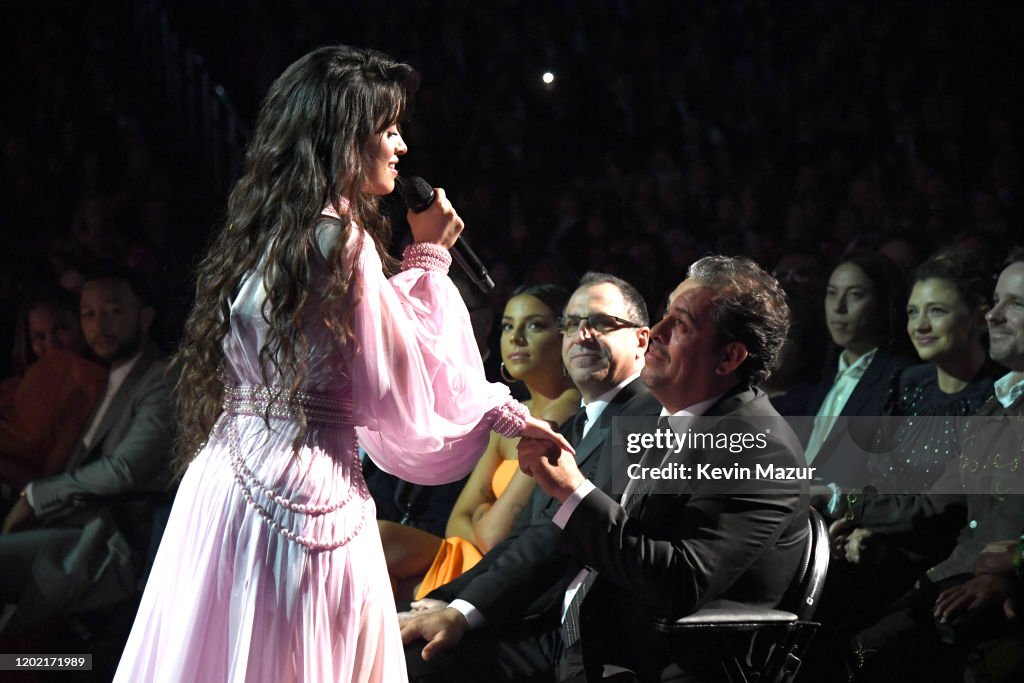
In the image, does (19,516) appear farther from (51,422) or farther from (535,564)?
(535,564)

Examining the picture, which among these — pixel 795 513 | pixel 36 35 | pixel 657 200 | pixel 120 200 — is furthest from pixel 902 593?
pixel 36 35

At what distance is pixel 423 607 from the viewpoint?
3.26 meters

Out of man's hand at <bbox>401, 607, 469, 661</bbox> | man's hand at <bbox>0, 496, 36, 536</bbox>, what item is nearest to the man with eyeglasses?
man's hand at <bbox>401, 607, 469, 661</bbox>

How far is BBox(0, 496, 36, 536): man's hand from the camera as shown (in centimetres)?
429

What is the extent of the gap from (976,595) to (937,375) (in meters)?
0.73

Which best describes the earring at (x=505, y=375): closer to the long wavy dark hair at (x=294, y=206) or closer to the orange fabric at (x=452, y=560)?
the orange fabric at (x=452, y=560)

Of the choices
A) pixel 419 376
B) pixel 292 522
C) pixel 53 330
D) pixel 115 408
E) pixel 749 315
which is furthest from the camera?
pixel 53 330

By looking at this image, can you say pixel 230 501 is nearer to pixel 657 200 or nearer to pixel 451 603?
pixel 451 603

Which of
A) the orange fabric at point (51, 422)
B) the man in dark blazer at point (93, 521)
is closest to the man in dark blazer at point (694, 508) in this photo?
the man in dark blazer at point (93, 521)

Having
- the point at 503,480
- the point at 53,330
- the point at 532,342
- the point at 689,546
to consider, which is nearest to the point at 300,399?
the point at 689,546

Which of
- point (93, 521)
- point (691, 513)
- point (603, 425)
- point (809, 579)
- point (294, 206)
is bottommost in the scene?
point (93, 521)

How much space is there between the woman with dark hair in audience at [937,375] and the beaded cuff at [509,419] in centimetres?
152

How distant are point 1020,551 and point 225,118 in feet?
13.2

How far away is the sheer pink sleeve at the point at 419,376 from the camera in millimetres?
2064
